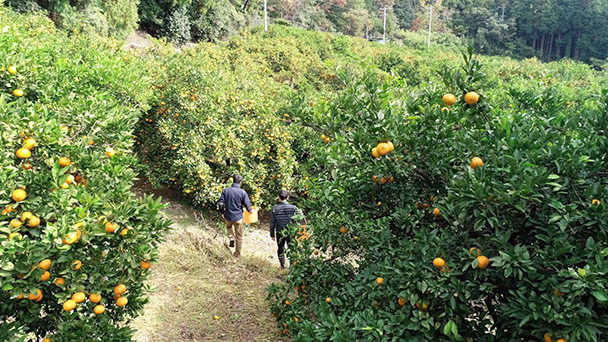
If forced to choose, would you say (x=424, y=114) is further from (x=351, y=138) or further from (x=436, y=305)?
(x=436, y=305)

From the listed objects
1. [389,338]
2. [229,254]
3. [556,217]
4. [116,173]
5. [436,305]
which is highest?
[556,217]

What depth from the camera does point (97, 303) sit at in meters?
2.39

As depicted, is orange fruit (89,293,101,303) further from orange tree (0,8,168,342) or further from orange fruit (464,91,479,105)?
orange fruit (464,91,479,105)

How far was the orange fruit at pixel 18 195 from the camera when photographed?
2.03m

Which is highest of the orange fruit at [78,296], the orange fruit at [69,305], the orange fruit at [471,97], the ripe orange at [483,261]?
the orange fruit at [471,97]

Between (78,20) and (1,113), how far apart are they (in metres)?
16.2

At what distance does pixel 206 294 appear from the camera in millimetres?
4590

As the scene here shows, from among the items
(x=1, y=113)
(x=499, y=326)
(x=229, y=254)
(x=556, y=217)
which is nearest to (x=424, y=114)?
(x=556, y=217)

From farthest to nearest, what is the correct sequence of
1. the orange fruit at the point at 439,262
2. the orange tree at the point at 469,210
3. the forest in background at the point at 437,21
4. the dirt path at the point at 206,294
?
the forest in background at the point at 437,21 < the dirt path at the point at 206,294 < the orange fruit at the point at 439,262 < the orange tree at the point at 469,210

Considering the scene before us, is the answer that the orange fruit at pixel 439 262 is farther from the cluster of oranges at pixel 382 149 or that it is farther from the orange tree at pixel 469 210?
the cluster of oranges at pixel 382 149

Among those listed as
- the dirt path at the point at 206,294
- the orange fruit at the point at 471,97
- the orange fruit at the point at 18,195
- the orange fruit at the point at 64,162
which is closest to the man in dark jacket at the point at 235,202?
the dirt path at the point at 206,294

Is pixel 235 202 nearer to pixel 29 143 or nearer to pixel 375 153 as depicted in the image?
pixel 29 143

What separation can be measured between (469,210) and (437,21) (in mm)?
61320

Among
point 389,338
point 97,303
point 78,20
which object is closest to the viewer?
point 389,338
